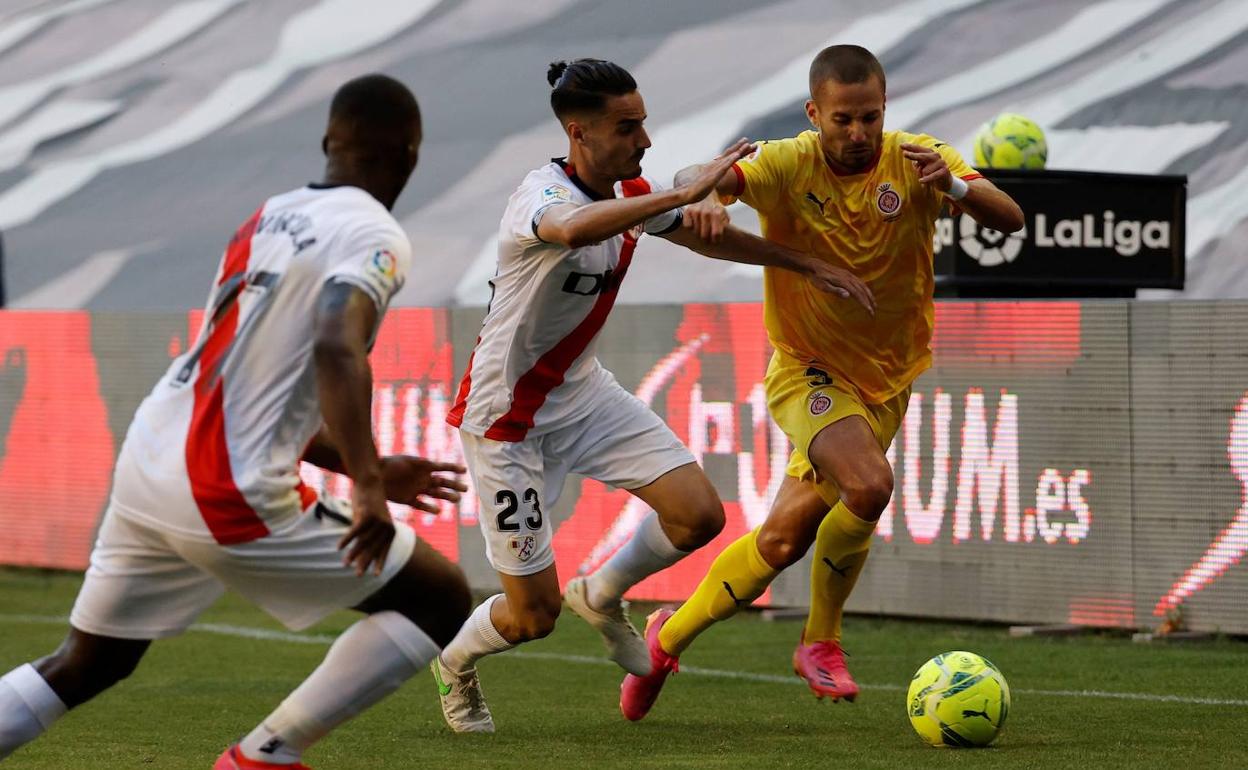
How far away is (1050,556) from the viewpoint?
9.92m

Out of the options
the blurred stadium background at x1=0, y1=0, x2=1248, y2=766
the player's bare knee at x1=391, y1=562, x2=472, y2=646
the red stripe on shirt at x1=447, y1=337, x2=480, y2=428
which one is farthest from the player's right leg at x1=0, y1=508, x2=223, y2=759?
the blurred stadium background at x1=0, y1=0, x2=1248, y2=766

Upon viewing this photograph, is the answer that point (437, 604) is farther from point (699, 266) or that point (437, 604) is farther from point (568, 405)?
point (699, 266)

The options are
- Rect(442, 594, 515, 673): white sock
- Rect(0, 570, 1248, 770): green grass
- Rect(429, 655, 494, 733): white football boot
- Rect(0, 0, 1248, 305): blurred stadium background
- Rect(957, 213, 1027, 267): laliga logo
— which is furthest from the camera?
Rect(0, 0, 1248, 305): blurred stadium background

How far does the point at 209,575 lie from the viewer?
491cm

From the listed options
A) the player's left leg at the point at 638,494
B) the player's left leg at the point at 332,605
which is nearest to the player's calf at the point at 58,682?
the player's left leg at the point at 332,605

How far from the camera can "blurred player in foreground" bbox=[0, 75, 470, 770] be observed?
459cm

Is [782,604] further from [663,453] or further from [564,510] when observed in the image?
[663,453]

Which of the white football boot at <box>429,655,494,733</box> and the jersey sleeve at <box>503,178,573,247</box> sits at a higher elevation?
the jersey sleeve at <box>503,178,573,247</box>

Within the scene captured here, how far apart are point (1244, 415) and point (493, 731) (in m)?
4.13

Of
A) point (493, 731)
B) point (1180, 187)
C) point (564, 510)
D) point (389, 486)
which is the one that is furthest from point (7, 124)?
point (389, 486)

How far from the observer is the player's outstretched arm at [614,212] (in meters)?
6.00

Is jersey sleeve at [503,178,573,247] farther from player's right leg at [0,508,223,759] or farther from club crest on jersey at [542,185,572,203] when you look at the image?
player's right leg at [0,508,223,759]

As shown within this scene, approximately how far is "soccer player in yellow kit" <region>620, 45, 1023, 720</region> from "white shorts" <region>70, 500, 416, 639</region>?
8.21 feet

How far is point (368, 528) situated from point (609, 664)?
197 inches
